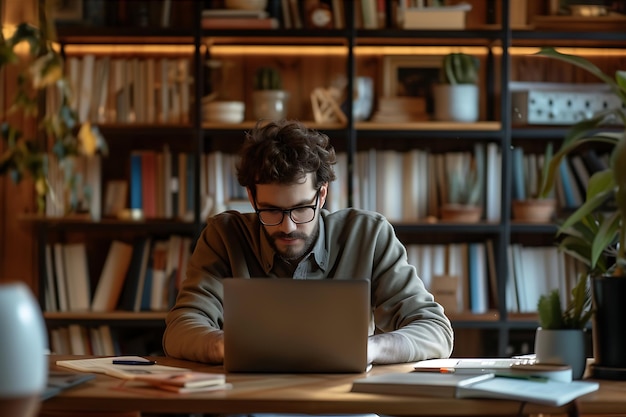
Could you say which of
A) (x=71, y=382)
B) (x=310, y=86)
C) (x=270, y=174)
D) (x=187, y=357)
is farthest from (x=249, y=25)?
(x=71, y=382)

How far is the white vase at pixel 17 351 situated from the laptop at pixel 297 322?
0.69m

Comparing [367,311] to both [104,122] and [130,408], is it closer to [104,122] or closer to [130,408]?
[130,408]

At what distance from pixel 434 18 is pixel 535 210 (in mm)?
874

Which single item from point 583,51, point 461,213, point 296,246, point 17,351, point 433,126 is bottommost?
point 17,351

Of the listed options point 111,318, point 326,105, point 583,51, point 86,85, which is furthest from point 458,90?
point 111,318

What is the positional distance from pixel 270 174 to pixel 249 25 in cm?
174

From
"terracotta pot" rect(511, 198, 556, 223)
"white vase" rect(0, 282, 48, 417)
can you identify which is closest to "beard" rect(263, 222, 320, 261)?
"white vase" rect(0, 282, 48, 417)

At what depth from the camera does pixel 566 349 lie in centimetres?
205

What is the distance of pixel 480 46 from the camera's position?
14.1 ft

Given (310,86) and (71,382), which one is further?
(310,86)

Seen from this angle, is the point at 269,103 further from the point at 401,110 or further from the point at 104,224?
the point at 104,224

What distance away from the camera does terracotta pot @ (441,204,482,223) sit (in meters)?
4.11

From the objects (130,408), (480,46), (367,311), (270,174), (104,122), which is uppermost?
(480,46)

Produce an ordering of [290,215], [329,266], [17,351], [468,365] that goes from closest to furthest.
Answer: [17,351] < [468,365] < [290,215] < [329,266]
